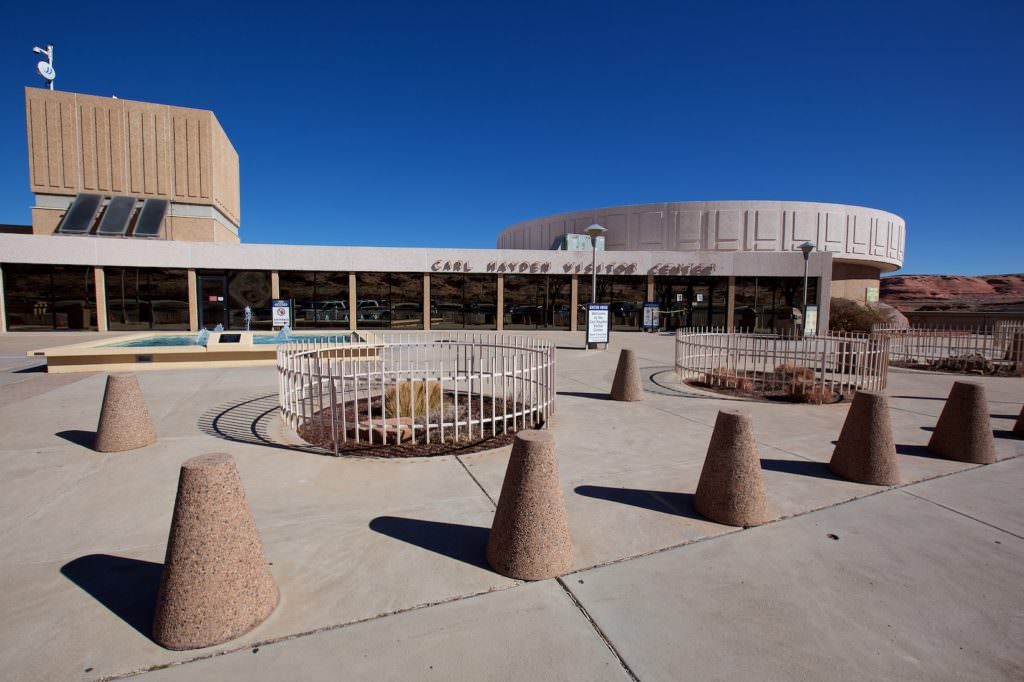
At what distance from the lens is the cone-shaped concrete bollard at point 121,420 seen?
574cm

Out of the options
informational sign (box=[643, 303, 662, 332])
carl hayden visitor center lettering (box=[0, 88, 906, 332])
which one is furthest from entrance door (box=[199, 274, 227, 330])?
informational sign (box=[643, 303, 662, 332])

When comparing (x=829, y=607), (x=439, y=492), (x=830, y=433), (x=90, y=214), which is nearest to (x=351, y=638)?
(x=439, y=492)

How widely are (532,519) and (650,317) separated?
28163 mm

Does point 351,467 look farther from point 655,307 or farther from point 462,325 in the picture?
point 655,307

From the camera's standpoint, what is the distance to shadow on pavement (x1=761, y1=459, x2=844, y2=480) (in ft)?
16.7

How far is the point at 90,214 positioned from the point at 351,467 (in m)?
30.9

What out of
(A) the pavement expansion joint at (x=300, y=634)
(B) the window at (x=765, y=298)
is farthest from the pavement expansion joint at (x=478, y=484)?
(B) the window at (x=765, y=298)

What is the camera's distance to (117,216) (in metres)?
26.4

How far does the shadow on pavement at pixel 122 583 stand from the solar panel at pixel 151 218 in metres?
28.7

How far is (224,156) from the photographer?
3306 cm

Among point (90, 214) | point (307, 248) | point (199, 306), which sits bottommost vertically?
point (199, 306)

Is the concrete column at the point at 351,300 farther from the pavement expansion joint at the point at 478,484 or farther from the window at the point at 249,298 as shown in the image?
the pavement expansion joint at the point at 478,484

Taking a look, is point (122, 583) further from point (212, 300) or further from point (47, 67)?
point (47, 67)

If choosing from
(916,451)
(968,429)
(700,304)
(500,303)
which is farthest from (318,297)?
(968,429)
